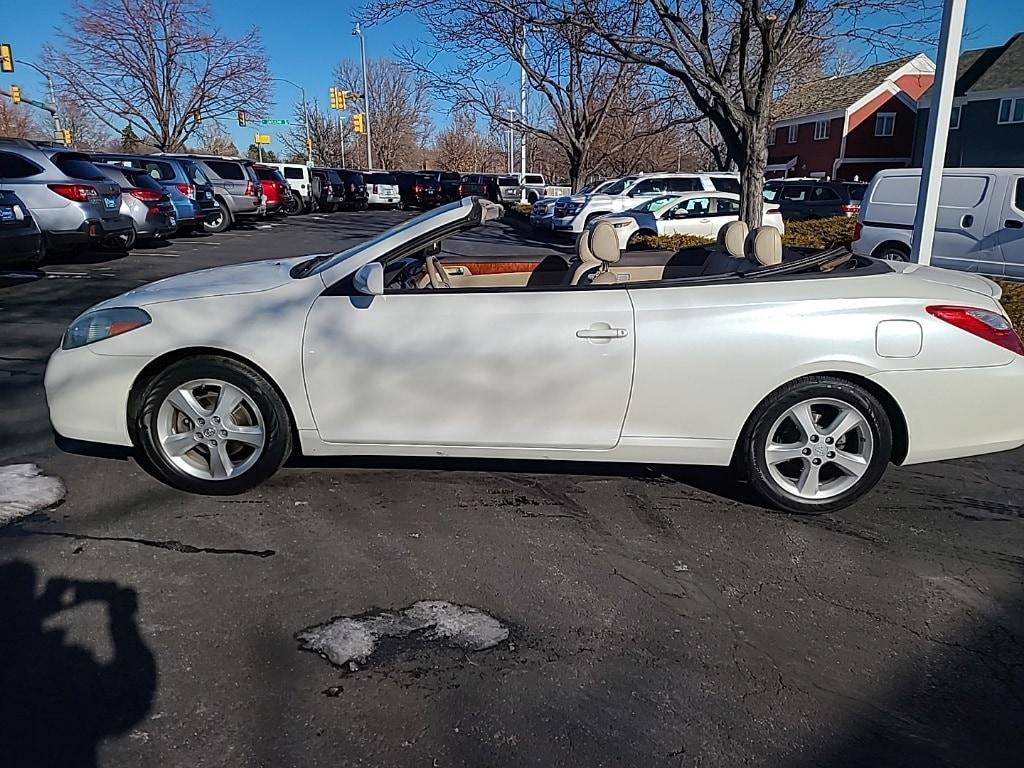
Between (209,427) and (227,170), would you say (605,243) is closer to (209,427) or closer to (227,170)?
(209,427)

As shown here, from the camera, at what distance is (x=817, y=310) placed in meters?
3.56

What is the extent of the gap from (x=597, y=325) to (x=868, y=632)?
1676 millimetres

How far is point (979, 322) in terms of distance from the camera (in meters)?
3.62

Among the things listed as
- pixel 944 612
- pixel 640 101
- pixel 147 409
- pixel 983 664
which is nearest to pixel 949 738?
pixel 983 664

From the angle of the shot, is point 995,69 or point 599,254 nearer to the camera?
point 599,254

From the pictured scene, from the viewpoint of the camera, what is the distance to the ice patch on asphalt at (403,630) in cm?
268

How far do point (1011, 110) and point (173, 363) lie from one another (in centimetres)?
4103

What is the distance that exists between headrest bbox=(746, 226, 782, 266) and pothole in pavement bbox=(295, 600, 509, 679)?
250 centimetres

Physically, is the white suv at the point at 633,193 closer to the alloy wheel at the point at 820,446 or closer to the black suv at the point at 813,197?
the black suv at the point at 813,197

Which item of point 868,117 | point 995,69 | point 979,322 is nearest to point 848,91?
point 868,117

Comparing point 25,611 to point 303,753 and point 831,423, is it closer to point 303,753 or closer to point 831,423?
point 303,753

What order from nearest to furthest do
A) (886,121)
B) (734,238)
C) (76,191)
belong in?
1. (734,238)
2. (76,191)
3. (886,121)

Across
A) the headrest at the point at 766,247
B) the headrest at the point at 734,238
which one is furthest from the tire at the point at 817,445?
the headrest at the point at 734,238

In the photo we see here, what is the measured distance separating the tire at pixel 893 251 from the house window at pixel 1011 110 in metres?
30.0
